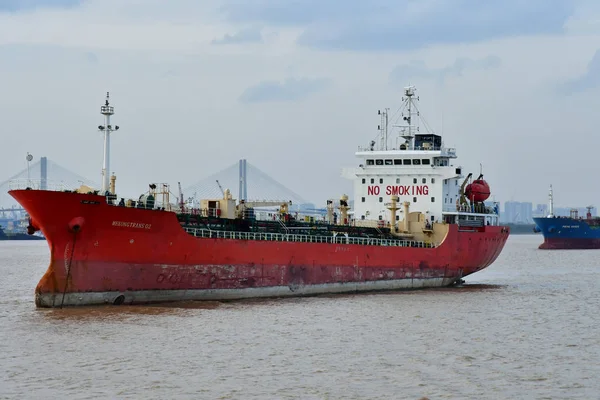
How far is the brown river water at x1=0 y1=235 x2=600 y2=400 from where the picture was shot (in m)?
17.2

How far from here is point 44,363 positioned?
19.0 metres

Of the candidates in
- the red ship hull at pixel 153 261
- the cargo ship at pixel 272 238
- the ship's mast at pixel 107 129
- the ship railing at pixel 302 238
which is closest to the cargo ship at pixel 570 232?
the cargo ship at pixel 272 238

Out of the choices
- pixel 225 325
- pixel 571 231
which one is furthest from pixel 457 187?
pixel 571 231

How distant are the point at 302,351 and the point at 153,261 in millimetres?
7613

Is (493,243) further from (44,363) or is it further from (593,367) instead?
(44,363)

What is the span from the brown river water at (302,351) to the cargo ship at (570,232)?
59462mm

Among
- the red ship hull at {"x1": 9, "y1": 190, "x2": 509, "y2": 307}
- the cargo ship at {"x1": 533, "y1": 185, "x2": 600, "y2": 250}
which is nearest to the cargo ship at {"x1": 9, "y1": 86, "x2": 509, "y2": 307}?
the red ship hull at {"x1": 9, "y1": 190, "x2": 509, "y2": 307}

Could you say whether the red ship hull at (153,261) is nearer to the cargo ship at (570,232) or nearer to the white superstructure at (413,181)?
the white superstructure at (413,181)

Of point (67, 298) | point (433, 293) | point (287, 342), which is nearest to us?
point (287, 342)

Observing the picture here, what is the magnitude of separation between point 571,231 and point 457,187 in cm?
5097

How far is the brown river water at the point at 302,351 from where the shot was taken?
678 inches

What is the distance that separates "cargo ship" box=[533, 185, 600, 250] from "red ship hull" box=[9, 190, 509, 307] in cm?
5861

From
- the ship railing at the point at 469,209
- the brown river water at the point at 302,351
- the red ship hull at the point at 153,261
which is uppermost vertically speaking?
the ship railing at the point at 469,209

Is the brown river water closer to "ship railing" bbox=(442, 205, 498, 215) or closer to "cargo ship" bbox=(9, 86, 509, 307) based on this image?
"cargo ship" bbox=(9, 86, 509, 307)
